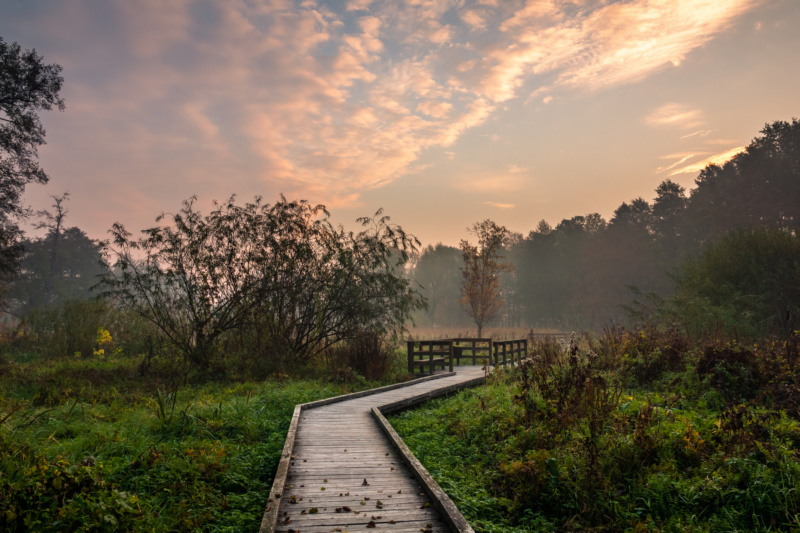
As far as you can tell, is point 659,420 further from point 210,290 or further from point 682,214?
point 682,214

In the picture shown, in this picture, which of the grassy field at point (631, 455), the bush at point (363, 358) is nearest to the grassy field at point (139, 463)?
the grassy field at point (631, 455)

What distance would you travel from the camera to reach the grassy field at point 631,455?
4.61m

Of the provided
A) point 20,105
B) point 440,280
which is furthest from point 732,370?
point 440,280

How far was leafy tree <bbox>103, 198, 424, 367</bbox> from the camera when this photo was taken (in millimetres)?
14109

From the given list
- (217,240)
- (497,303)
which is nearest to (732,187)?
(497,303)

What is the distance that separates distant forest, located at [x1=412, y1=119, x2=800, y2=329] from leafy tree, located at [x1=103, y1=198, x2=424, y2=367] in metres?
12.0

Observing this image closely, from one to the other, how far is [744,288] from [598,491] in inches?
756

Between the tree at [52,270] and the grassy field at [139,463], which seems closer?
the grassy field at [139,463]

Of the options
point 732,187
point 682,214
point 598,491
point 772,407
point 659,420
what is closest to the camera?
point 598,491

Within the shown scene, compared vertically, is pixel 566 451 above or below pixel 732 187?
below

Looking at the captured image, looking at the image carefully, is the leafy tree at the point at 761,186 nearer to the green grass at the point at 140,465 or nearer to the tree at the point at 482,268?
the tree at the point at 482,268

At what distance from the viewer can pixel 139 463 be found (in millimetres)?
5273

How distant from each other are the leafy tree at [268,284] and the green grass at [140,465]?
4.16 meters

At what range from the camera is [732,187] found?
35.1 meters
